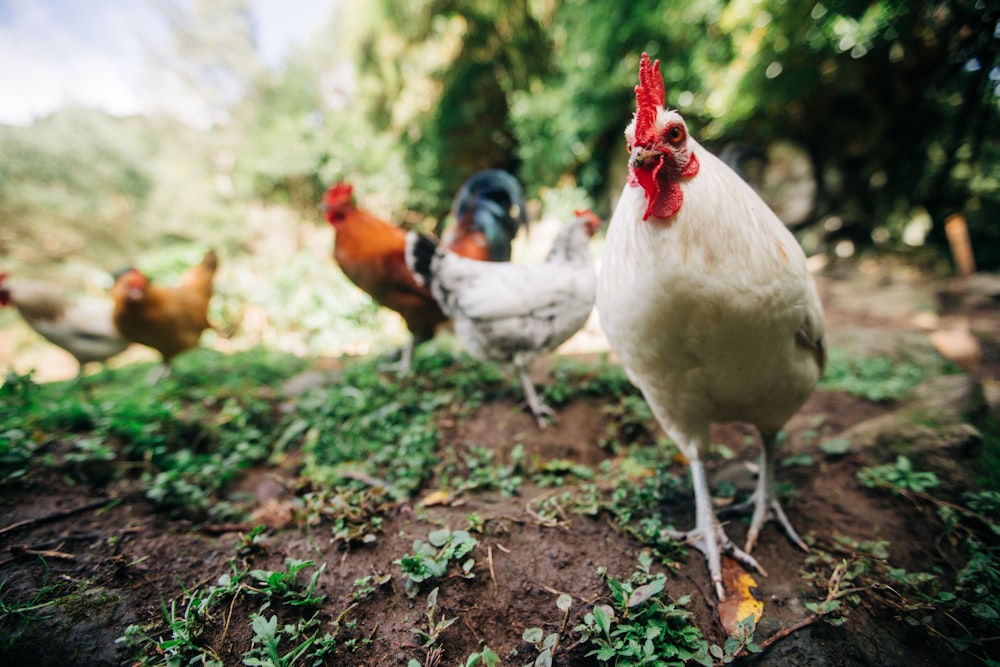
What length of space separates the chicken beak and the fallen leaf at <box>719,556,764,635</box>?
1.60 metres

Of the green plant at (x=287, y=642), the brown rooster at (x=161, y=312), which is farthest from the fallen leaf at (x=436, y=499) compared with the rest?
the brown rooster at (x=161, y=312)

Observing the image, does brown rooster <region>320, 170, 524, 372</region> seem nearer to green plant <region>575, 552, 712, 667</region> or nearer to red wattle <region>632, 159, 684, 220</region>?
red wattle <region>632, 159, 684, 220</region>

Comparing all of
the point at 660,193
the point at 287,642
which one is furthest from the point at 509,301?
the point at 287,642

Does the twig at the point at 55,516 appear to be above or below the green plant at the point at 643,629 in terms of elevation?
above

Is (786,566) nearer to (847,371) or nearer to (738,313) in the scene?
(738,313)

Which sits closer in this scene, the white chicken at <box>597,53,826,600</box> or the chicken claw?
the white chicken at <box>597,53,826,600</box>

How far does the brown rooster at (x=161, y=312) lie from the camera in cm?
352

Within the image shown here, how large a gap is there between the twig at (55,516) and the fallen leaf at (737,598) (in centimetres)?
265

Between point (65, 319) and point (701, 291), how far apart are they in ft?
18.7

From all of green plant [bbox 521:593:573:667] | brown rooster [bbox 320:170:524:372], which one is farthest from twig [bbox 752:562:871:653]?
brown rooster [bbox 320:170:524:372]

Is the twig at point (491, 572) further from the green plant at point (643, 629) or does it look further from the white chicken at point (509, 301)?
the white chicken at point (509, 301)

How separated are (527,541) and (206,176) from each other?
20.4 metres

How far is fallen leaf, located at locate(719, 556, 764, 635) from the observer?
4.58 ft

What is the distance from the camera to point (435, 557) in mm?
1505
